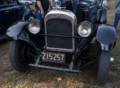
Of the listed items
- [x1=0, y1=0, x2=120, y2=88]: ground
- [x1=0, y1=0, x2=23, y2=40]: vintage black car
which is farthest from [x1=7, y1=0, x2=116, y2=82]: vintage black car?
[x1=0, y1=0, x2=23, y2=40]: vintage black car

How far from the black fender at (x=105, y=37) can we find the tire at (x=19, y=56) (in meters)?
1.64

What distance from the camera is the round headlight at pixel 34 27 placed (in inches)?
225

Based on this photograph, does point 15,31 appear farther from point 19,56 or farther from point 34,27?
point 19,56

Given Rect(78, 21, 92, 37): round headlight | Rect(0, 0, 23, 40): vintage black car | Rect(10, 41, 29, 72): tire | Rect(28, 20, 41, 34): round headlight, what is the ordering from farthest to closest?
1. Rect(0, 0, 23, 40): vintage black car
2. Rect(10, 41, 29, 72): tire
3. Rect(28, 20, 41, 34): round headlight
4. Rect(78, 21, 92, 37): round headlight

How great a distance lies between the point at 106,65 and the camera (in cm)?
529

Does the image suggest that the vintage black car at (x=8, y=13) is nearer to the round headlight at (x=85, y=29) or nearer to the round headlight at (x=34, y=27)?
the round headlight at (x=34, y=27)

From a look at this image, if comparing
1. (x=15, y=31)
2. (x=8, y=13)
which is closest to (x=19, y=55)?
(x=15, y=31)

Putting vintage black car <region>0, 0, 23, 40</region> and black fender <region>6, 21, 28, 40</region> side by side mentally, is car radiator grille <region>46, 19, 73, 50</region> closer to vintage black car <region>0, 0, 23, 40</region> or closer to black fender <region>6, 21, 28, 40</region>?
black fender <region>6, 21, 28, 40</region>

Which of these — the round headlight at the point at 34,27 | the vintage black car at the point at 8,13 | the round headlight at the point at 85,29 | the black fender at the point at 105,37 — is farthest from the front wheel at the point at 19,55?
the vintage black car at the point at 8,13

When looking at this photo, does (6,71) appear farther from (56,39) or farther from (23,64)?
(56,39)

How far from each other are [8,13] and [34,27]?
2.98m

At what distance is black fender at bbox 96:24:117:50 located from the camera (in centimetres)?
531

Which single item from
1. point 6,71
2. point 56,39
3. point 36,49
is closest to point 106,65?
point 56,39

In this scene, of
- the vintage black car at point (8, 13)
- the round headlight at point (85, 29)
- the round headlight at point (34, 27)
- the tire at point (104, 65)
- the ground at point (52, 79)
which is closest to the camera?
the tire at point (104, 65)
